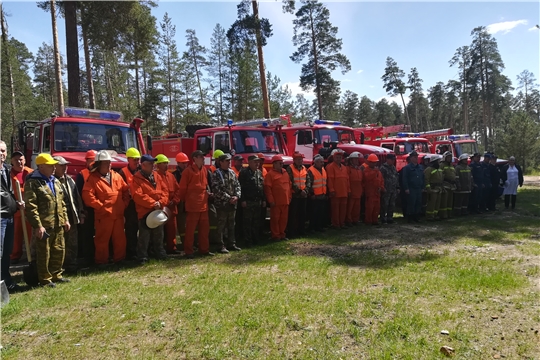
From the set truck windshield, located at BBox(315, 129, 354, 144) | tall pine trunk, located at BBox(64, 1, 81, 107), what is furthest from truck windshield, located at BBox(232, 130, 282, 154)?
tall pine trunk, located at BBox(64, 1, 81, 107)

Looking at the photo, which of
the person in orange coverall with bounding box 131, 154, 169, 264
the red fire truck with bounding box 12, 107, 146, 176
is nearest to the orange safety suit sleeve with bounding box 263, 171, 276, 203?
the person in orange coverall with bounding box 131, 154, 169, 264

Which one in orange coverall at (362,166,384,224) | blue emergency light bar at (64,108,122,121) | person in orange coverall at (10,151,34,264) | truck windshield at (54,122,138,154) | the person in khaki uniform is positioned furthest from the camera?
orange coverall at (362,166,384,224)

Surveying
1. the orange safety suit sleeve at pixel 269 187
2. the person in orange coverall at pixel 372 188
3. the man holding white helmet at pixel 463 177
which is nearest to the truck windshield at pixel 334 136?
the person in orange coverall at pixel 372 188

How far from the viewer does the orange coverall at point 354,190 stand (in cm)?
917

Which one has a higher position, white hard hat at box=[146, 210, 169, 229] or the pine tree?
the pine tree

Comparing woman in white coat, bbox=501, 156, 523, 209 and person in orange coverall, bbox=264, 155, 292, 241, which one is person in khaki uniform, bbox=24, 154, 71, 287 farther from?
woman in white coat, bbox=501, 156, 523, 209

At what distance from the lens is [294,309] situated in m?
4.06

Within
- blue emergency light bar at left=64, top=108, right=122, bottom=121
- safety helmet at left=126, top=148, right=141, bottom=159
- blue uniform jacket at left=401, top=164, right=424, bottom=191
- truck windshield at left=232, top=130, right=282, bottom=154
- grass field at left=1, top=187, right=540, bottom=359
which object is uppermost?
blue emergency light bar at left=64, top=108, right=122, bottom=121

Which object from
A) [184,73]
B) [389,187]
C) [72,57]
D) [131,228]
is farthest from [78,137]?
[184,73]

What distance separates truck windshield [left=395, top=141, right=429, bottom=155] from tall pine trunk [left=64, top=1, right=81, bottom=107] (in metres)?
11.8

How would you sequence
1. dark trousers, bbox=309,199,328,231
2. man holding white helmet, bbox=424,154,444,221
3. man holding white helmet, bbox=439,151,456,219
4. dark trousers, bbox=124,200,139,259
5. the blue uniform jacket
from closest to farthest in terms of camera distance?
dark trousers, bbox=124,200,139,259, dark trousers, bbox=309,199,328,231, the blue uniform jacket, man holding white helmet, bbox=424,154,444,221, man holding white helmet, bbox=439,151,456,219

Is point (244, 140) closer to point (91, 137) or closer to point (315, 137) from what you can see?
point (315, 137)

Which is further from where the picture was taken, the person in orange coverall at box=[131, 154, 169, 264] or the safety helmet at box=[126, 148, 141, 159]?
the safety helmet at box=[126, 148, 141, 159]

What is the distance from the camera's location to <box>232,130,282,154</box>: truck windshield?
958 centimetres
